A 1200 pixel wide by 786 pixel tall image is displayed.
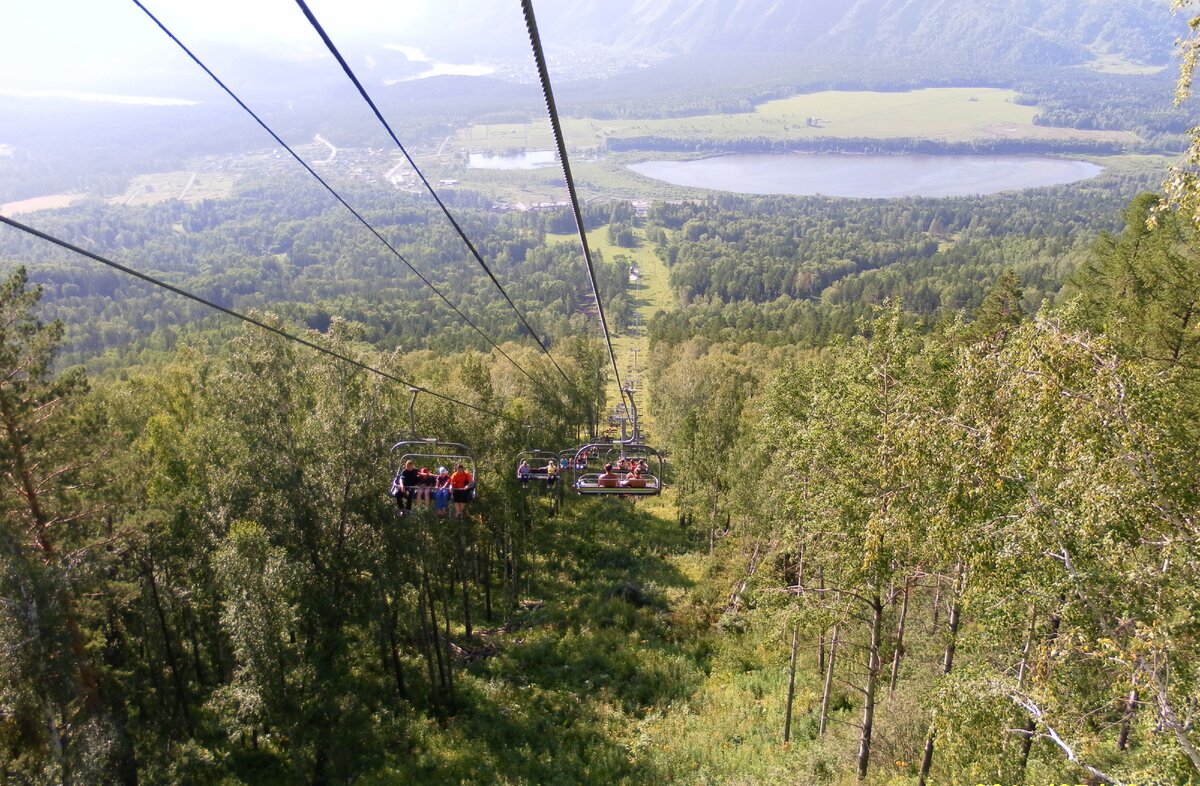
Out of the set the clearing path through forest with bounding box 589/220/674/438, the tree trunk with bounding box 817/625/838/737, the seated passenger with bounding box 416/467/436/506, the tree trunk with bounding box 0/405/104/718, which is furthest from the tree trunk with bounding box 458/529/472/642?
the clearing path through forest with bounding box 589/220/674/438

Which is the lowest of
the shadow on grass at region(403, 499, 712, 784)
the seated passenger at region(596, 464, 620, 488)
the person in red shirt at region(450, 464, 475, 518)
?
the shadow on grass at region(403, 499, 712, 784)

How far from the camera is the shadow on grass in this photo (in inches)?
768

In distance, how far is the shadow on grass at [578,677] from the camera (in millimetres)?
19500

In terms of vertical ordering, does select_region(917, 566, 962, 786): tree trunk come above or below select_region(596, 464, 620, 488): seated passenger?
below

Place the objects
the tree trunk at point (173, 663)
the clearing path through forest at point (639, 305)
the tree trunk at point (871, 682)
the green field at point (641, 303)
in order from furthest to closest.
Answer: the green field at point (641, 303) → the clearing path through forest at point (639, 305) → the tree trunk at point (173, 663) → the tree trunk at point (871, 682)

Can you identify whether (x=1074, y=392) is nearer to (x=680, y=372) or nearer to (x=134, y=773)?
(x=134, y=773)

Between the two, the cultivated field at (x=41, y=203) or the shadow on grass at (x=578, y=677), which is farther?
the cultivated field at (x=41, y=203)

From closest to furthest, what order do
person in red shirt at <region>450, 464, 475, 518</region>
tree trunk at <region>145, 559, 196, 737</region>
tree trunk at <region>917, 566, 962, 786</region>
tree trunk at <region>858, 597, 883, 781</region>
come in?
1. tree trunk at <region>917, 566, 962, 786</region>
2. tree trunk at <region>858, 597, 883, 781</region>
3. person in red shirt at <region>450, 464, 475, 518</region>
4. tree trunk at <region>145, 559, 196, 737</region>

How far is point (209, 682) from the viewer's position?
924 inches

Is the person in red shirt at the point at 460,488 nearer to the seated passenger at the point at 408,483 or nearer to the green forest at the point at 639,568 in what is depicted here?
the seated passenger at the point at 408,483

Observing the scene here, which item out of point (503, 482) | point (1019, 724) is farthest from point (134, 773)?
point (1019, 724)

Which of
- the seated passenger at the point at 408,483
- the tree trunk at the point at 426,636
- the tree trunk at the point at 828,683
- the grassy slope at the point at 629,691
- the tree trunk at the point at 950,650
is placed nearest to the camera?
the tree trunk at the point at 950,650

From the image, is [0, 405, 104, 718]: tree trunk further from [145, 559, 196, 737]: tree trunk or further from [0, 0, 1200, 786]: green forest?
[145, 559, 196, 737]: tree trunk

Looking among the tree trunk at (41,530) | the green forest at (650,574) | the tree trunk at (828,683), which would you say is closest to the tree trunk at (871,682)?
the green forest at (650,574)
